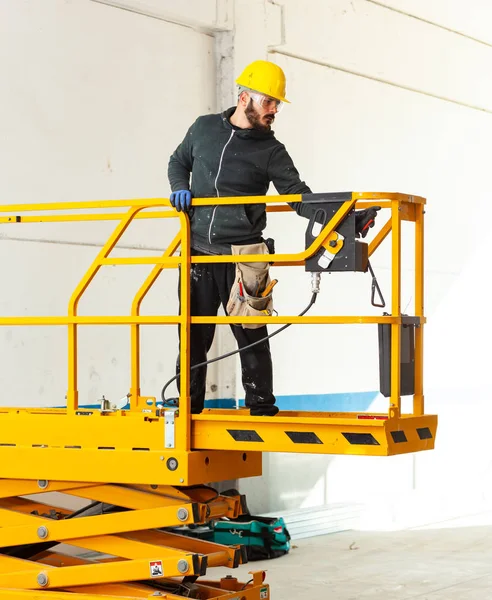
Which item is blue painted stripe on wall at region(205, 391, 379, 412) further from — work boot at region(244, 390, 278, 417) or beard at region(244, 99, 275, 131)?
beard at region(244, 99, 275, 131)

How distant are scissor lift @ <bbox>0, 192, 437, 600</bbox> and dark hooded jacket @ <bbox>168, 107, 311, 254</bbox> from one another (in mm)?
210

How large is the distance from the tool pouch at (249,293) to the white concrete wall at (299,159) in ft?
8.76

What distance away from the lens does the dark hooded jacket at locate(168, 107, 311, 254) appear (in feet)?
18.6

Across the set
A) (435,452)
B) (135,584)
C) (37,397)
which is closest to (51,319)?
(135,584)

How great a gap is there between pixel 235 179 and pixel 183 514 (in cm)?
169

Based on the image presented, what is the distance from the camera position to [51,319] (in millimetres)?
5633

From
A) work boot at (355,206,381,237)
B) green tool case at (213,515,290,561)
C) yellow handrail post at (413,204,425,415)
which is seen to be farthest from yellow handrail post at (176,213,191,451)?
green tool case at (213,515,290,561)

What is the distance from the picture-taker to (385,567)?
841 centimetres

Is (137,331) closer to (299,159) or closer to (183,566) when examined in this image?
(183,566)

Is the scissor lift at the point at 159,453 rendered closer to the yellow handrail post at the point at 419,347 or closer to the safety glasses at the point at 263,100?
the yellow handrail post at the point at 419,347

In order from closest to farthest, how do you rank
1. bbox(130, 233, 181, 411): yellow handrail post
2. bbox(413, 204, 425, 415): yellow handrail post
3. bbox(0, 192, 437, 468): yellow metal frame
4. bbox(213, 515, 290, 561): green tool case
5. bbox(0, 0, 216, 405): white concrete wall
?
bbox(0, 192, 437, 468): yellow metal frame < bbox(413, 204, 425, 415): yellow handrail post < bbox(130, 233, 181, 411): yellow handrail post < bbox(0, 0, 216, 405): white concrete wall < bbox(213, 515, 290, 561): green tool case

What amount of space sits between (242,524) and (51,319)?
11.4 feet

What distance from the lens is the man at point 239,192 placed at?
223 inches

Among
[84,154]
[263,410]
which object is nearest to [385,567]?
[263,410]
